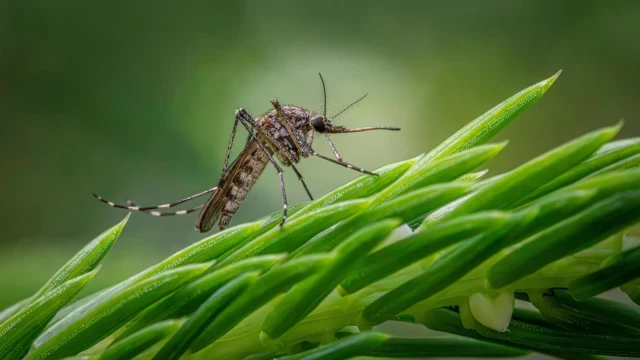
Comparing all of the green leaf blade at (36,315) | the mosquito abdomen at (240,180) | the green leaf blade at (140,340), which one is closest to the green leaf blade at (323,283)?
the green leaf blade at (140,340)

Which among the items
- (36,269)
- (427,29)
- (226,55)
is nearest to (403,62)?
(427,29)

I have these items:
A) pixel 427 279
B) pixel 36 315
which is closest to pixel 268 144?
pixel 36 315

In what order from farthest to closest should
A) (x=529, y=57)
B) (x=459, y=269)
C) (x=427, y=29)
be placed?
(x=427, y=29) < (x=529, y=57) < (x=459, y=269)

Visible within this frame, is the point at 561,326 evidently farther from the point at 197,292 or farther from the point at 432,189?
the point at 197,292

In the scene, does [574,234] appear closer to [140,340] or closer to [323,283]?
[323,283]

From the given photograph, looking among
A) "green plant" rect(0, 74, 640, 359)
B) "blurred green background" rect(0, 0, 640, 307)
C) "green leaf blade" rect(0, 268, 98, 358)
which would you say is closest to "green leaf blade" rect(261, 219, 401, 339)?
"green plant" rect(0, 74, 640, 359)
